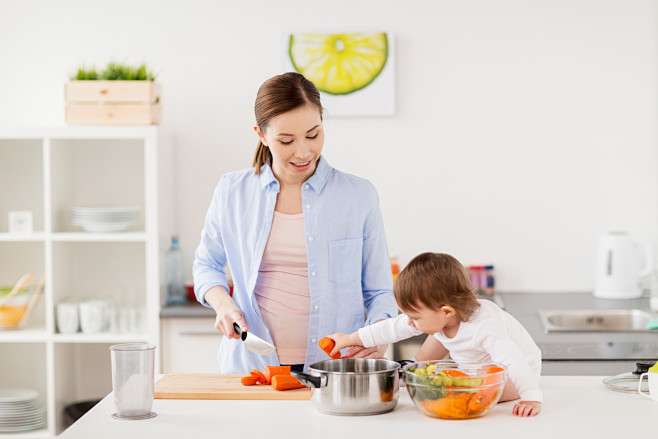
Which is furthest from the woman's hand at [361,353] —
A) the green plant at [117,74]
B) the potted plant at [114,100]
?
the green plant at [117,74]

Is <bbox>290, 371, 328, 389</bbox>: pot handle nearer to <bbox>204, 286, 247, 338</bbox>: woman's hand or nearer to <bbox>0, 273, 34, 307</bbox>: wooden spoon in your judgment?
<bbox>204, 286, 247, 338</bbox>: woman's hand

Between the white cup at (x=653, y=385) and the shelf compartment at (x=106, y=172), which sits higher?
the shelf compartment at (x=106, y=172)

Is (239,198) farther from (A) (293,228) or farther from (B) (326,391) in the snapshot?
(B) (326,391)

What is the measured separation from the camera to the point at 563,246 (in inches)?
145

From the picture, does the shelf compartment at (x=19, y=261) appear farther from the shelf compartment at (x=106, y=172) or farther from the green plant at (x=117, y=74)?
the green plant at (x=117, y=74)

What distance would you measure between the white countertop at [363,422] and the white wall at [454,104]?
1971 mm

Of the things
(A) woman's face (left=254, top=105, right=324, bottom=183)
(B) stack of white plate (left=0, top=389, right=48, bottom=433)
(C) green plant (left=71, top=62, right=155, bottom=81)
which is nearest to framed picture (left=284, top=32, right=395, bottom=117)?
(C) green plant (left=71, top=62, right=155, bottom=81)

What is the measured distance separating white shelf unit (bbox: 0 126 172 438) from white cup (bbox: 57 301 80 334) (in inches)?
1.2

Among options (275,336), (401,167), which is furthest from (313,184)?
(401,167)

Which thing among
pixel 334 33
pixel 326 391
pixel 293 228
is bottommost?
pixel 326 391

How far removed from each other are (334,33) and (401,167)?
65 centimetres

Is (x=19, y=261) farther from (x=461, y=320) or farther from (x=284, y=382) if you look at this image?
(x=461, y=320)

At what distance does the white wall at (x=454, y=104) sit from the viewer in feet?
11.9

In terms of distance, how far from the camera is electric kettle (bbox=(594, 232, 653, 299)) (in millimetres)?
3469
